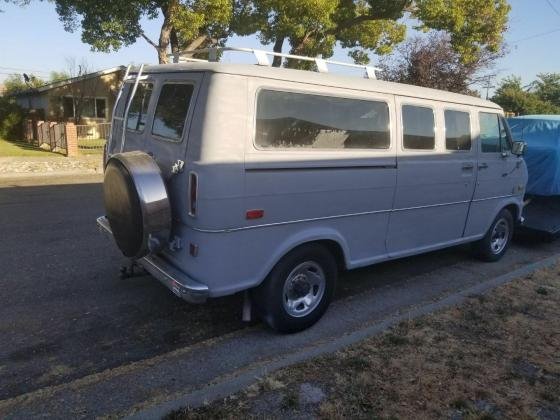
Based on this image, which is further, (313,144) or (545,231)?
(545,231)

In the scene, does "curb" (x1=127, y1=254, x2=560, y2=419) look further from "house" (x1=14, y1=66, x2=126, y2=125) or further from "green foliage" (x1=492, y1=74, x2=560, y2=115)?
"green foliage" (x1=492, y1=74, x2=560, y2=115)

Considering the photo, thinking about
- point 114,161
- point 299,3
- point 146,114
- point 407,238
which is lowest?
point 407,238

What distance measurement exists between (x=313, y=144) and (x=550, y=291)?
133 inches

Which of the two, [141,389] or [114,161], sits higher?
[114,161]

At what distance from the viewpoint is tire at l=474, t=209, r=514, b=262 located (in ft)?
20.8

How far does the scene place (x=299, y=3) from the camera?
55.1ft

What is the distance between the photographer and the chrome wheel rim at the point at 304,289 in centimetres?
405

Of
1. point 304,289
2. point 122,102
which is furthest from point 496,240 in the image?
point 122,102

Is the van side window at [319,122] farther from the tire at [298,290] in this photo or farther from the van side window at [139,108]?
the van side window at [139,108]

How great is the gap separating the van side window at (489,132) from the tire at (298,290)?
2.84 meters

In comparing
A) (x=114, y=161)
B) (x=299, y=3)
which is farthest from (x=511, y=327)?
(x=299, y=3)

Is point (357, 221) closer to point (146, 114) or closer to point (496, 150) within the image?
point (146, 114)

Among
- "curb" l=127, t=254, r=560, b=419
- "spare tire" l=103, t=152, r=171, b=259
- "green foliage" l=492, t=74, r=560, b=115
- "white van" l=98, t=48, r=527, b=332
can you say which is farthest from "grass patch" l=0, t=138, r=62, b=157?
"green foliage" l=492, t=74, r=560, b=115

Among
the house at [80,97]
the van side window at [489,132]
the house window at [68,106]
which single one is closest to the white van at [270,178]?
the van side window at [489,132]
